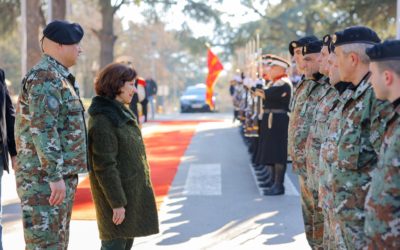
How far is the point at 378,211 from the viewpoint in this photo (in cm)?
291

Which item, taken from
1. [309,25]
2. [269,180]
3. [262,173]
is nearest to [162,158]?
[262,173]

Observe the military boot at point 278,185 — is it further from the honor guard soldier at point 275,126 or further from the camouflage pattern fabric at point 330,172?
the camouflage pattern fabric at point 330,172

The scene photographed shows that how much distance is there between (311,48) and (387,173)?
10.3 feet

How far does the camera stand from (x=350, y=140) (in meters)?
3.59

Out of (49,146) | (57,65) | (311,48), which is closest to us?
(49,146)

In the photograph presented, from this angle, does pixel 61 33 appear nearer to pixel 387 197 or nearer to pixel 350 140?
pixel 350 140

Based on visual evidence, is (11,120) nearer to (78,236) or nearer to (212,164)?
(78,236)

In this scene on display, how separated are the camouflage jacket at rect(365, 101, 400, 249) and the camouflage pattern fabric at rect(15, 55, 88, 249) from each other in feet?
6.11

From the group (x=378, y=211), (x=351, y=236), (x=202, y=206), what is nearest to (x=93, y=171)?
(x=351, y=236)

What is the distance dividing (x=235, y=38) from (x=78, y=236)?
30143 mm

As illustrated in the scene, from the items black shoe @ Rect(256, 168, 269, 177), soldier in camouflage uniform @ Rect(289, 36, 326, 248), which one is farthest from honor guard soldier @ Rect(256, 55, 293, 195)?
soldier in camouflage uniform @ Rect(289, 36, 326, 248)

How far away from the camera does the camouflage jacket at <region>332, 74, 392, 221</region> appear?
3.56 m

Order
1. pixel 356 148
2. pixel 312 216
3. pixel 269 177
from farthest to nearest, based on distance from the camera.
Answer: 1. pixel 269 177
2. pixel 312 216
3. pixel 356 148

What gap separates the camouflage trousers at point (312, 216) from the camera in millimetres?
5336
